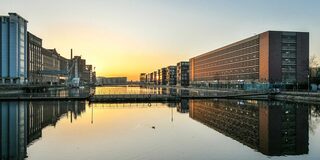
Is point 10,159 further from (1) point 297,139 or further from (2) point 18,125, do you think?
(1) point 297,139

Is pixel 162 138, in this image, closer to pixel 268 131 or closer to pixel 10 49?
pixel 268 131

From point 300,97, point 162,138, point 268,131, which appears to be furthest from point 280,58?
point 162,138

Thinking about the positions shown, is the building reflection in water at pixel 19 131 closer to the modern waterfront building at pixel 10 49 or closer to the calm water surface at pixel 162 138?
the calm water surface at pixel 162 138

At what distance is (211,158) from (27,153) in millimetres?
17169

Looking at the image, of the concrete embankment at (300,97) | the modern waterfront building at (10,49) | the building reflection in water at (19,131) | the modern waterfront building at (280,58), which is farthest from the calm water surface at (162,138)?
the modern waterfront building at (10,49)

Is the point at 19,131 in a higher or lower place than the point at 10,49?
lower

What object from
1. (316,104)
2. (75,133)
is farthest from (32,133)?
(316,104)

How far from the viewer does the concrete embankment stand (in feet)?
279

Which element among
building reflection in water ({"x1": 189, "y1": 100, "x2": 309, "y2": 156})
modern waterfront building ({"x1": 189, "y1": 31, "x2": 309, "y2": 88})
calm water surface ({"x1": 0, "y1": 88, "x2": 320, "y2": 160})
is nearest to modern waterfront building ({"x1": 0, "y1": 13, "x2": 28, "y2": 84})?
calm water surface ({"x1": 0, "y1": 88, "x2": 320, "y2": 160})

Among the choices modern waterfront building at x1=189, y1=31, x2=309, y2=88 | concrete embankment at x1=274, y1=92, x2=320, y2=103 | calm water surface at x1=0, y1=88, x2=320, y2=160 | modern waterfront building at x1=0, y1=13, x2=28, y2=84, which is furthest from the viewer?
modern waterfront building at x1=0, y1=13, x2=28, y2=84

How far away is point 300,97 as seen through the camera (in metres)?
90.2

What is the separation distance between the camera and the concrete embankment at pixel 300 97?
84944 millimetres

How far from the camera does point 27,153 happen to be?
30594 mm

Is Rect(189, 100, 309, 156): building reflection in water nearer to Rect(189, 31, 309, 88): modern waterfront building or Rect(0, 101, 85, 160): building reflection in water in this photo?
Rect(0, 101, 85, 160): building reflection in water
